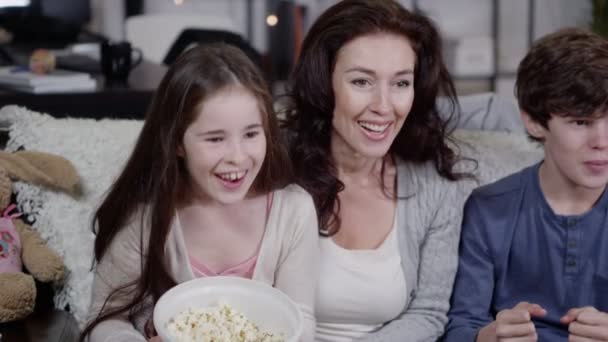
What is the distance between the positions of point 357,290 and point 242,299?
0.35 meters

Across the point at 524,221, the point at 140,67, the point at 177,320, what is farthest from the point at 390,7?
the point at 140,67

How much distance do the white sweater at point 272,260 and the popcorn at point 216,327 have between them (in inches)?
8.5

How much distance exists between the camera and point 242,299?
1352 mm

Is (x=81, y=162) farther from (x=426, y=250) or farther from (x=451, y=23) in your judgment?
(x=451, y=23)

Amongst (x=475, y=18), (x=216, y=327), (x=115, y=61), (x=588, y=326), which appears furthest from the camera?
(x=475, y=18)

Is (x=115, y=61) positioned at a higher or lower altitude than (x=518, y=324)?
higher

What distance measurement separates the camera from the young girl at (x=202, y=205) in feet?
4.77

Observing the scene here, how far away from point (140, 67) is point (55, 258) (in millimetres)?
1776

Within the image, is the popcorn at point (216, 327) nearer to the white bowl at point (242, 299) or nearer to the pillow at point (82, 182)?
the white bowl at point (242, 299)

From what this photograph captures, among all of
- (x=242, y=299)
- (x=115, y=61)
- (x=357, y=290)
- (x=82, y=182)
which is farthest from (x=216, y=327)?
(x=115, y=61)

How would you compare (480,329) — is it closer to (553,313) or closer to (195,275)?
(553,313)

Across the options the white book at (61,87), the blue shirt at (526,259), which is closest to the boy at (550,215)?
the blue shirt at (526,259)

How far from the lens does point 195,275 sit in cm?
153

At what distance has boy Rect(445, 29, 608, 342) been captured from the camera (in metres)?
1.56
